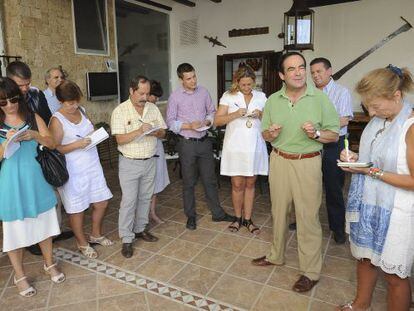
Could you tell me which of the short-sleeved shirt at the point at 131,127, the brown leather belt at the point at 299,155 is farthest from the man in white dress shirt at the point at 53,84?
Result: the brown leather belt at the point at 299,155

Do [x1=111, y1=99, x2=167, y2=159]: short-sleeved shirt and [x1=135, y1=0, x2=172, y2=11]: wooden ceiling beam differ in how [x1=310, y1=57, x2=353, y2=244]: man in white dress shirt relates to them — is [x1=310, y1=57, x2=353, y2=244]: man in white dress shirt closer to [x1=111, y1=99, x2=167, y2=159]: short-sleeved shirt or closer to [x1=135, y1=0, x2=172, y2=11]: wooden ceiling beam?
[x1=111, y1=99, x2=167, y2=159]: short-sleeved shirt

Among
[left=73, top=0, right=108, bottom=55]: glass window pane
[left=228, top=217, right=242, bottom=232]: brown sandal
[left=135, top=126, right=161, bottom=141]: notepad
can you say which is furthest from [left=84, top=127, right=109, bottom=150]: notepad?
[left=73, top=0, right=108, bottom=55]: glass window pane

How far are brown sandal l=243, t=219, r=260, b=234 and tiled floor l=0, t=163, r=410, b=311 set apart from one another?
51 mm

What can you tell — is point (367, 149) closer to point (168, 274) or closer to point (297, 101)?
point (297, 101)

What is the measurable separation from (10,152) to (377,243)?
6.96ft

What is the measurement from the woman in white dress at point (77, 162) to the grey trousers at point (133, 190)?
179 mm

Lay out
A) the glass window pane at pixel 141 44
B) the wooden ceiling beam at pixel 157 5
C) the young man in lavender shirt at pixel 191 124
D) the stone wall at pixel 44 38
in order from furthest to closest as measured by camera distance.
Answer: the wooden ceiling beam at pixel 157 5
the glass window pane at pixel 141 44
the stone wall at pixel 44 38
the young man in lavender shirt at pixel 191 124

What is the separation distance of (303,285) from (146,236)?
1.46 meters

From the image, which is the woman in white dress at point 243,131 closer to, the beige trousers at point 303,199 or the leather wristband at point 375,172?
the beige trousers at point 303,199

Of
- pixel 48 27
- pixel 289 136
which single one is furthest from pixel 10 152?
pixel 48 27

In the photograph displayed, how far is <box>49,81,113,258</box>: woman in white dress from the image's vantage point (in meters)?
2.50

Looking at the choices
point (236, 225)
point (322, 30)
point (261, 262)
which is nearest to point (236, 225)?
point (236, 225)

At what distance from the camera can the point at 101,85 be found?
228 inches

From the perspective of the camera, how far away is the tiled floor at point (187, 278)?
2.18 meters
